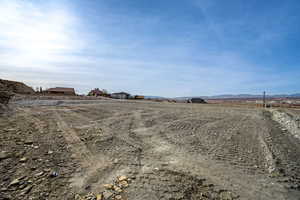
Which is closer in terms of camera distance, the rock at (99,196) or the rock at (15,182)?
the rock at (99,196)

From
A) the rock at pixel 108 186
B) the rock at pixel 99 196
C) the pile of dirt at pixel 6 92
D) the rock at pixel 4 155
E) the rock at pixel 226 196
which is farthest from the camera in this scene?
the pile of dirt at pixel 6 92

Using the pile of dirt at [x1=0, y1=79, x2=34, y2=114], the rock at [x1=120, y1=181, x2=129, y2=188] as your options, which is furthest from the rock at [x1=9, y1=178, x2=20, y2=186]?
the pile of dirt at [x1=0, y1=79, x2=34, y2=114]

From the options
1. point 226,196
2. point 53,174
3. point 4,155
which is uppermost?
point 4,155

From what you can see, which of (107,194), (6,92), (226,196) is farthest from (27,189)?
(6,92)

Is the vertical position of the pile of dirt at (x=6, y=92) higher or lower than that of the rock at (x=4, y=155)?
higher

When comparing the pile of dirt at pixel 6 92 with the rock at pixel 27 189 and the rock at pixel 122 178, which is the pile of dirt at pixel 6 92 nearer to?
the rock at pixel 27 189

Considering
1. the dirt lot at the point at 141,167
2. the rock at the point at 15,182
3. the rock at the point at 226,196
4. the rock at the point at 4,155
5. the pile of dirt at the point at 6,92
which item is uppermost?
the pile of dirt at the point at 6,92

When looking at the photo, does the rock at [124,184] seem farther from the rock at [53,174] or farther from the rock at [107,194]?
the rock at [53,174]

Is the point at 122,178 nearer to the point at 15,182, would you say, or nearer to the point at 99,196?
the point at 99,196

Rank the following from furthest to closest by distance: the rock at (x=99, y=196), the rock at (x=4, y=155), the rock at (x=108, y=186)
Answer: the rock at (x=4, y=155) < the rock at (x=108, y=186) < the rock at (x=99, y=196)

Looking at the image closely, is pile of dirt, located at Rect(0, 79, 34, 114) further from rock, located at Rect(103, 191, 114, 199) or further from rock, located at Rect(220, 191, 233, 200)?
rock, located at Rect(220, 191, 233, 200)

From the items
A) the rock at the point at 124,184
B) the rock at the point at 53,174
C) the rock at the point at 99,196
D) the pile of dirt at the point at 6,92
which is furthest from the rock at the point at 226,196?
the pile of dirt at the point at 6,92

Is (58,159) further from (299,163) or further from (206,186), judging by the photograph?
(299,163)

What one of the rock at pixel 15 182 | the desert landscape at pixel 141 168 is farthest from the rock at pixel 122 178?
the rock at pixel 15 182
